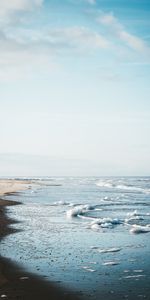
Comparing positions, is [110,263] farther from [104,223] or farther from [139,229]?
[104,223]

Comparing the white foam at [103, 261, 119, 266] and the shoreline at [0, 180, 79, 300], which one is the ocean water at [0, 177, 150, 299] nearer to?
the white foam at [103, 261, 119, 266]

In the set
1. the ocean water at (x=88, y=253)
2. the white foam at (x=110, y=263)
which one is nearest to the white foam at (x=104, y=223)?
the ocean water at (x=88, y=253)

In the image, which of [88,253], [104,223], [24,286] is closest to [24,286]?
[24,286]

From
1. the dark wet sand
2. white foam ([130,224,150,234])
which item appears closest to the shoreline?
the dark wet sand

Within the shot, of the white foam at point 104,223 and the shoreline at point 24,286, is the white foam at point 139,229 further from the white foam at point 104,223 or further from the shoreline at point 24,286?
the shoreline at point 24,286

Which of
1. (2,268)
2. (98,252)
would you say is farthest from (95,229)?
(2,268)

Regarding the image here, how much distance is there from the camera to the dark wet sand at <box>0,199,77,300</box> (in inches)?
344

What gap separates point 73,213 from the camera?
936 inches

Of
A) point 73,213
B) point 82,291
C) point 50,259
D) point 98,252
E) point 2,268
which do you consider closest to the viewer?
point 82,291

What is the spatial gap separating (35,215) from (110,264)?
1294cm

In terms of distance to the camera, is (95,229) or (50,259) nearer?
(50,259)

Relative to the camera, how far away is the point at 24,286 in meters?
9.53

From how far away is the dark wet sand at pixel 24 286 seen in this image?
28.7 feet

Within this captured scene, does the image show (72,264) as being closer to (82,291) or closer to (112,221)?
(82,291)
